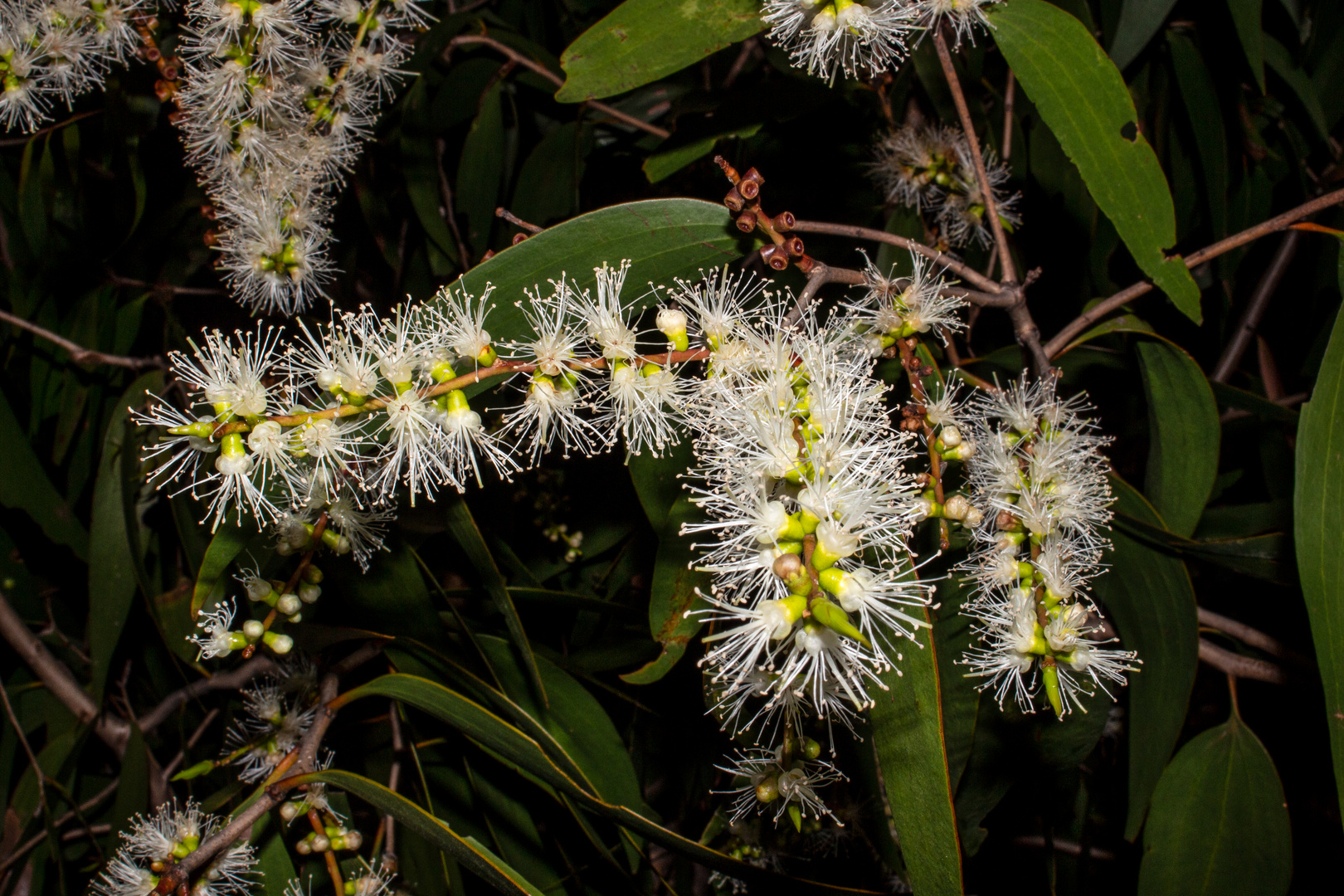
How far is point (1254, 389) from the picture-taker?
2.16m

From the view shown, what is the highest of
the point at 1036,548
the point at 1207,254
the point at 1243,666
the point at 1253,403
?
the point at 1207,254

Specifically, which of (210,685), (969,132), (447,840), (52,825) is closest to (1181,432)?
(969,132)

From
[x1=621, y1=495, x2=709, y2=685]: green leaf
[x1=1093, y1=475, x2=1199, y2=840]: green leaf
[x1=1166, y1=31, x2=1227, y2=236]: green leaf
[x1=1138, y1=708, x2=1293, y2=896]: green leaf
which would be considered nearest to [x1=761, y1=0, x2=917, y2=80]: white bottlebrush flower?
[x1=621, y1=495, x2=709, y2=685]: green leaf

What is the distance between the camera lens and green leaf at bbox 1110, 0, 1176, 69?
169 cm

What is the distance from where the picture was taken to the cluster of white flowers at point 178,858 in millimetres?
1384

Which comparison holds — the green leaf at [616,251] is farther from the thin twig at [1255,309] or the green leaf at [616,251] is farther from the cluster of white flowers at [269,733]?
the thin twig at [1255,309]

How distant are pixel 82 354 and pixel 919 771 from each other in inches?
97.7

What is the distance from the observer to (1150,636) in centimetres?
149

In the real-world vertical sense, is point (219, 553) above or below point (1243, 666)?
above

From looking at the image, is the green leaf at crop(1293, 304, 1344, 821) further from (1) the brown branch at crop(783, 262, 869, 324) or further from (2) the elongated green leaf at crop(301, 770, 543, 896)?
(2) the elongated green leaf at crop(301, 770, 543, 896)

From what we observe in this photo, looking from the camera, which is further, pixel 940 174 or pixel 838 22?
pixel 940 174

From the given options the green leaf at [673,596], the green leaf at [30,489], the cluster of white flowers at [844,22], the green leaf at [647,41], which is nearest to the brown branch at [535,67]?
the green leaf at [647,41]

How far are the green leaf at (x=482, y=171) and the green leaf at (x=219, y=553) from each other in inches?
41.3

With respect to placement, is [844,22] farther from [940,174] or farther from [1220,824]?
[1220,824]
